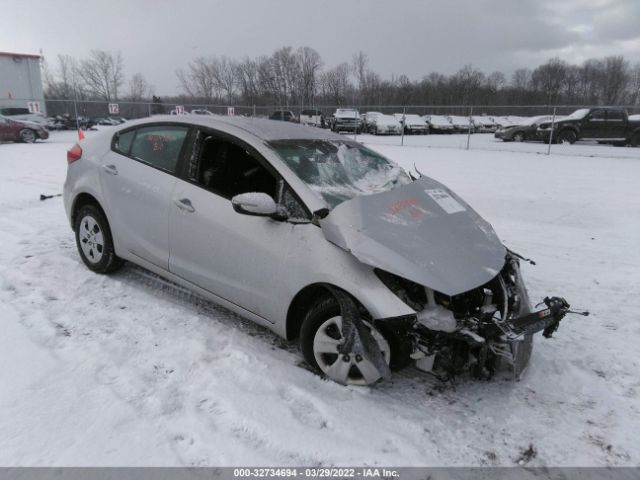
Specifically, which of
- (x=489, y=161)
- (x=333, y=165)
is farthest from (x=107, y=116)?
(x=333, y=165)

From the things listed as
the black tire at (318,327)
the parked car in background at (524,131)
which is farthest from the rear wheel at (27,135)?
the parked car in background at (524,131)

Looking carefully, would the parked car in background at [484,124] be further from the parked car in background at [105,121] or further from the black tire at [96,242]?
the black tire at [96,242]

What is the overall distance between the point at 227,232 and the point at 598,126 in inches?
887

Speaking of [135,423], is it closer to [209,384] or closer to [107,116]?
[209,384]

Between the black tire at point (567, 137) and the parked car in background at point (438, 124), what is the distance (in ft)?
40.7

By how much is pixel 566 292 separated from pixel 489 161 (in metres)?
12.1

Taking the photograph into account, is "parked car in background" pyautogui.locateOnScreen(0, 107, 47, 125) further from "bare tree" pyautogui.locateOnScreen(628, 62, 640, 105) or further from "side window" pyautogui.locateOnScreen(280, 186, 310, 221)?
"bare tree" pyautogui.locateOnScreen(628, 62, 640, 105)

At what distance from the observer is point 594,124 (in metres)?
20.7

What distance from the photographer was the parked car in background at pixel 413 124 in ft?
100

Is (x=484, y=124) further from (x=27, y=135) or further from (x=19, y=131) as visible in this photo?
(x=19, y=131)

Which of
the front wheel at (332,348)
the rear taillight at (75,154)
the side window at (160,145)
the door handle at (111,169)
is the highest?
the side window at (160,145)

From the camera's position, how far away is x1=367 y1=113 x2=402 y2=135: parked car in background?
98.4 ft

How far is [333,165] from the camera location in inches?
140

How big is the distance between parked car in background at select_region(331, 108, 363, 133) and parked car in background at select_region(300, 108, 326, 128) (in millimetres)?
2343
